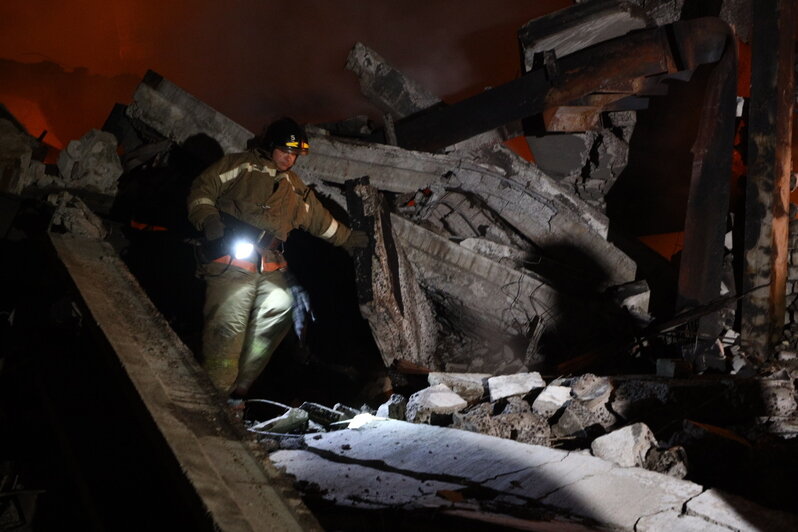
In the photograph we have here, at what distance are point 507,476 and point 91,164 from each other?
510 centimetres

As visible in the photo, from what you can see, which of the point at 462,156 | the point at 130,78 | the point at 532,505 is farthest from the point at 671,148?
the point at 130,78

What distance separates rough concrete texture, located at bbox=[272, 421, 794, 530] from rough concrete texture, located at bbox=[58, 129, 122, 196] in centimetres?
391

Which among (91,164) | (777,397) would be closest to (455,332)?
(777,397)

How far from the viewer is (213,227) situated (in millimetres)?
→ 3439

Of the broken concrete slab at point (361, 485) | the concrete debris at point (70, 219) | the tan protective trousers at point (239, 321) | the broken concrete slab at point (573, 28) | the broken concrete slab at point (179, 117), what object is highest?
the broken concrete slab at point (573, 28)

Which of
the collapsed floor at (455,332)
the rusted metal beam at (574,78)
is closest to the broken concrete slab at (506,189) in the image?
the collapsed floor at (455,332)

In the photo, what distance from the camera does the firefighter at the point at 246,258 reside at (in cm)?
363

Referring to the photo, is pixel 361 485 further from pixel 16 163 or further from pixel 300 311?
pixel 16 163

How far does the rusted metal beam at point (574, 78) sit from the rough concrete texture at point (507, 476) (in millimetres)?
4138

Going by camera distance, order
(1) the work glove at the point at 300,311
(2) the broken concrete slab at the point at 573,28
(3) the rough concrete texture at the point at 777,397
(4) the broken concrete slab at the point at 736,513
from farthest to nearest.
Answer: (2) the broken concrete slab at the point at 573,28, (1) the work glove at the point at 300,311, (3) the rough concrete texture at the point at 777,397, (4) the broken concrete slab at the point at 736,513

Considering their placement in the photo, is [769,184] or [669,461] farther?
[769,184]

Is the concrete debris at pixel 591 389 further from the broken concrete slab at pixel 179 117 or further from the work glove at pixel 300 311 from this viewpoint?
the broken concrete slab at pixel 179 117

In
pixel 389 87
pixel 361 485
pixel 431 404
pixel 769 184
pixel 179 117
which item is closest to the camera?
pixel 361 485

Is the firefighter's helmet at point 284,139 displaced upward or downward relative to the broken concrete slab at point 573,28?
downward
